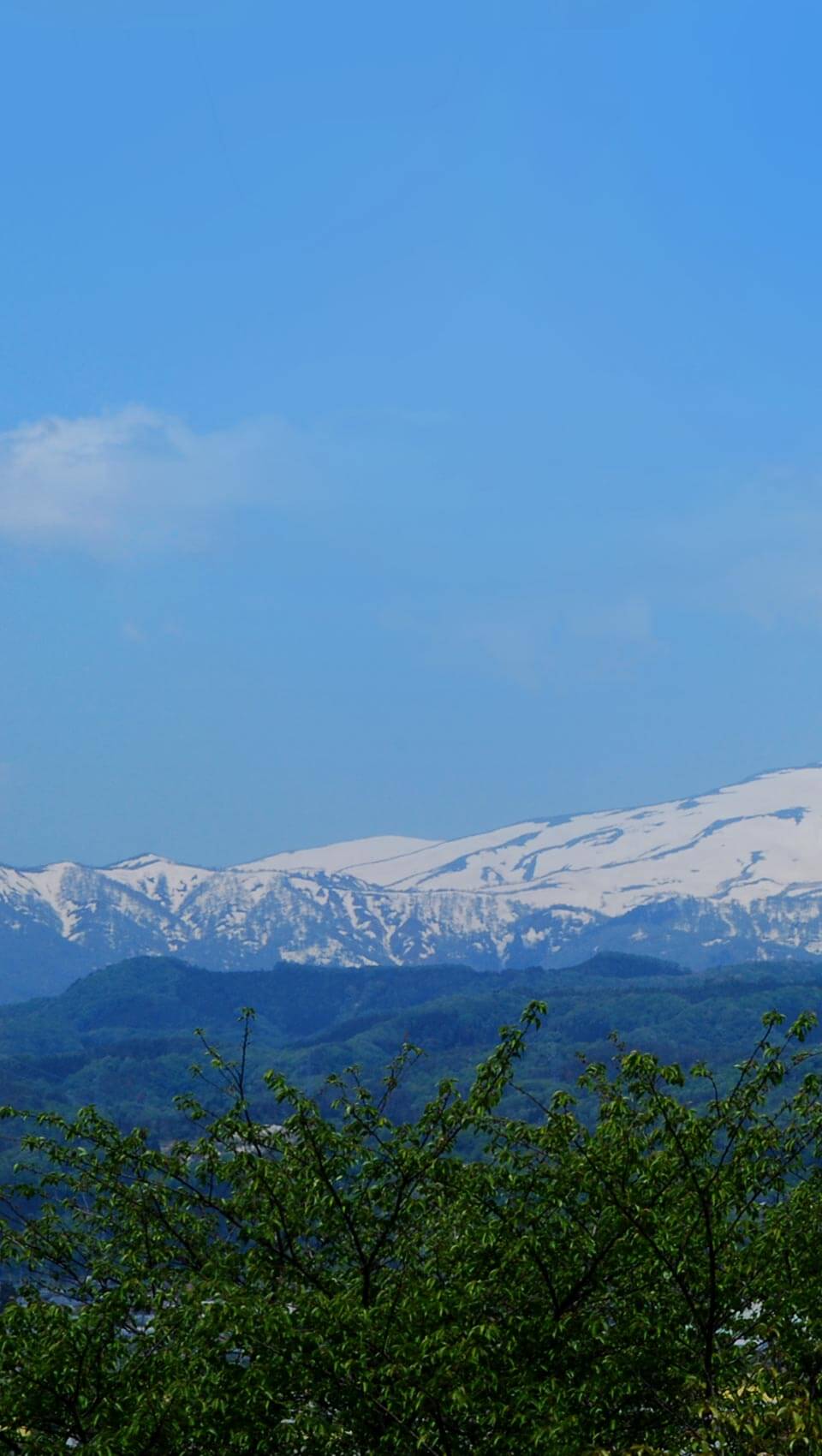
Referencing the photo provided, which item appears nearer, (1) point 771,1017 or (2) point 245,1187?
(1) point 771,1017

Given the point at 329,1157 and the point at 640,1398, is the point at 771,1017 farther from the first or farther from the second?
the point at 329,1157

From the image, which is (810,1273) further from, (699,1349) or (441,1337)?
(441,1337)

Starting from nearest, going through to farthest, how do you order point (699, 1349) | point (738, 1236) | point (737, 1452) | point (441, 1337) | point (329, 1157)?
1. point (737, 1452)
2. point (441, 1337)
3. point (699, 1349)
4. point (738, 1236)
5. point (329, 1157)

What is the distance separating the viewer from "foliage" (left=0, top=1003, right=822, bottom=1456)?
2228 centimetres

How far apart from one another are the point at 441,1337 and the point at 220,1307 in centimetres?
357

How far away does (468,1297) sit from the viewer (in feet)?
78.7

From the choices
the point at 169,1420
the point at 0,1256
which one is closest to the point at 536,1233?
the point at 169,1420

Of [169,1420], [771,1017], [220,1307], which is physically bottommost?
[169,1420]

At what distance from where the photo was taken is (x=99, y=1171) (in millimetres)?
30516

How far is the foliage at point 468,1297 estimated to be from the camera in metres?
22.3

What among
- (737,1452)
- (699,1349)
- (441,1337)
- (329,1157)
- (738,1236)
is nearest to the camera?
(737,1452)

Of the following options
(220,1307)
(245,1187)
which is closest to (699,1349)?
(220,1307)

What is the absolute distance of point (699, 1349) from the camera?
24359 mm

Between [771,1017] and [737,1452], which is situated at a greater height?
[771,1017]
